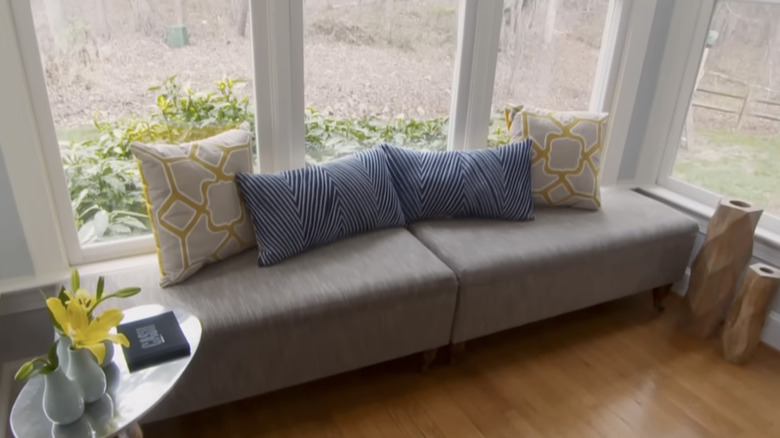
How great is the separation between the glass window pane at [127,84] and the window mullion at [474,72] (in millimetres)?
889

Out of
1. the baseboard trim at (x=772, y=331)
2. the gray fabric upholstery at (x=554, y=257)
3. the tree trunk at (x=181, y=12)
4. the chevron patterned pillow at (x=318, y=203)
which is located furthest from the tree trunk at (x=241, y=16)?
the baseboard trim at (x=772, y=331)

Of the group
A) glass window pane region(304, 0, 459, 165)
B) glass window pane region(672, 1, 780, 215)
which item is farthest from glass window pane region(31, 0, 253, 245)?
glass window pane region(672, 1, 780, 215)

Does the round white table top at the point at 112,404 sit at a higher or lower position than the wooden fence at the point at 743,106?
lower

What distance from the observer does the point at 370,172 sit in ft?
6.93

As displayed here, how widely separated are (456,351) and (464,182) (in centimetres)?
66

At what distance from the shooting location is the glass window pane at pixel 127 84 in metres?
1.77

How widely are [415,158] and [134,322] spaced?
1214 millimetres

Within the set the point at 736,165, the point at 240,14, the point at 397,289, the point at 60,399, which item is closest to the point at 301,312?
the point at 397,289

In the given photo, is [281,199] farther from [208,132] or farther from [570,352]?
[570,352]

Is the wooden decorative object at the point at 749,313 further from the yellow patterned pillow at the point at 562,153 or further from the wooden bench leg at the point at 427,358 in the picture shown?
the wooden bench leg at the point at 427,358

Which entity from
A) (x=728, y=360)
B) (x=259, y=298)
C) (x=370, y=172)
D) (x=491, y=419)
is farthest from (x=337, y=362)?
(x=728, y=360)

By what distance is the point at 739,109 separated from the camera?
2506 millimetres

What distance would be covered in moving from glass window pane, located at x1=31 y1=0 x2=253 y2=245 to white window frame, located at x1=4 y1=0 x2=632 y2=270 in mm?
46

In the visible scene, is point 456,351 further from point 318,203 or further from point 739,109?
point 739,109
